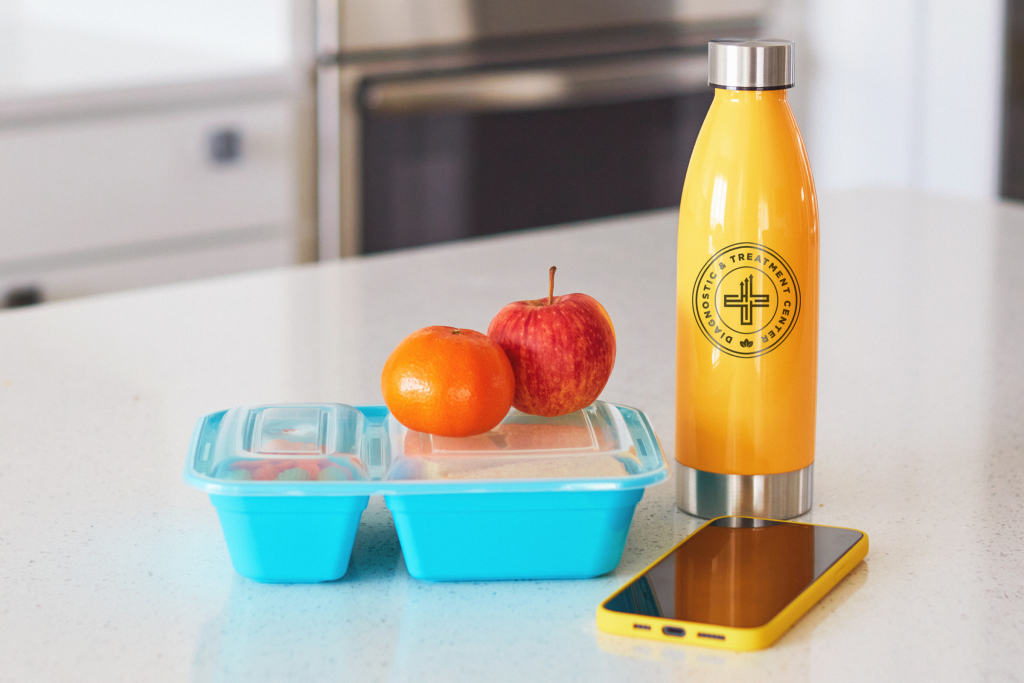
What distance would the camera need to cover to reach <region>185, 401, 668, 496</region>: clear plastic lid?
0.54m

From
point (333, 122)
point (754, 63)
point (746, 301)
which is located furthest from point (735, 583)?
point (333, 122)

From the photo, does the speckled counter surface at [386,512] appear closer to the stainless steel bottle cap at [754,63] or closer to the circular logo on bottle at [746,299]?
the circular logo on bottle at [746,299]

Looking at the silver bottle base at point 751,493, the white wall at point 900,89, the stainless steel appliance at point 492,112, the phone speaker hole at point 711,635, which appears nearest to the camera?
the phone speaker hole at point 711,635

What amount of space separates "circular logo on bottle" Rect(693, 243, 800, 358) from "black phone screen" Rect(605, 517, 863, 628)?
0.31 feet

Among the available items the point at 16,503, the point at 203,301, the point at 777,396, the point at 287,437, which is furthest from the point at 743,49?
the point at 203,301

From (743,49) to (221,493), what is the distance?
0.33m

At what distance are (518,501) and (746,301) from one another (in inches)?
6.3

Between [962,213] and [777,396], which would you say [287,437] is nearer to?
[777,396]

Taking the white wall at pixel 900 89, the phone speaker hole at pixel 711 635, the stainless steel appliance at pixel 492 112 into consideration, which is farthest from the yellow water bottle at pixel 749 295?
the white wall at pixel 900 89

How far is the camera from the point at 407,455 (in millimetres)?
565

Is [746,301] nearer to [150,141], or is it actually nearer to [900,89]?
[150,141]

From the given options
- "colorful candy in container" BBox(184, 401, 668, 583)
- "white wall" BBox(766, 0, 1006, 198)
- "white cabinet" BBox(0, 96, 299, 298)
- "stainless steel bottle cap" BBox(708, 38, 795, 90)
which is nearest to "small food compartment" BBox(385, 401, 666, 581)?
"colorful candy in container" BBox(184, 401, 668, 583)

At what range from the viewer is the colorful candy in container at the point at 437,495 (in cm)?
54

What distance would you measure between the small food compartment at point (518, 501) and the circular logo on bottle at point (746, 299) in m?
0.07
